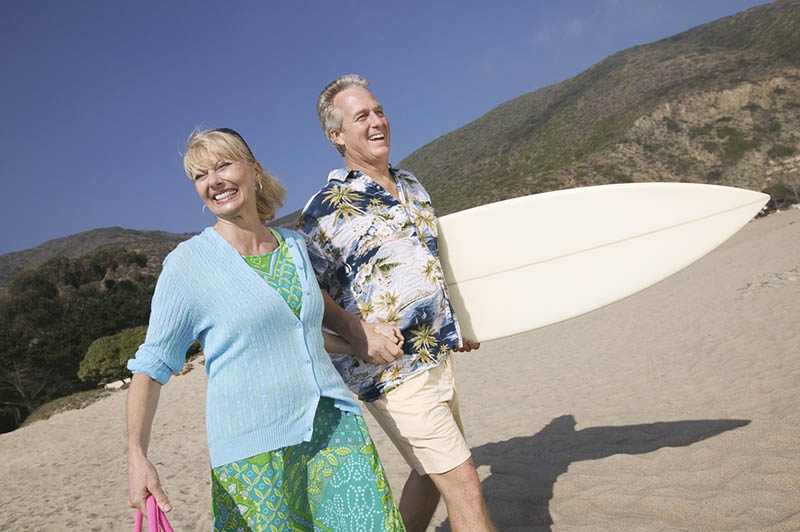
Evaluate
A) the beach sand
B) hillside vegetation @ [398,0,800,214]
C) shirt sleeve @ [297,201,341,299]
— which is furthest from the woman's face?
hillside vegetation @ [398,0,800,214]

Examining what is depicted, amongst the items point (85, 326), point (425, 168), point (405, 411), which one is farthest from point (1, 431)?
point (425, 168)

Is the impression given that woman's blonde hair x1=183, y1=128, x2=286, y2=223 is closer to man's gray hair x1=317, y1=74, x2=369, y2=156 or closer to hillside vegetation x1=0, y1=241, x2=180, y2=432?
man's gray hair x1=317, y1=74, x2=369, y2=156

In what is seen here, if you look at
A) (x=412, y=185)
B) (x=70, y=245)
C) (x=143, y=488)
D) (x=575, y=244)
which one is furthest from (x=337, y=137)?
(x=70, y=245)

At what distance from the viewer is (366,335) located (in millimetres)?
1731

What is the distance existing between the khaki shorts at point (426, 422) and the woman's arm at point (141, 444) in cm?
80

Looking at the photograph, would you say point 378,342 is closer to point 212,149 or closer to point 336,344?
point 336,344

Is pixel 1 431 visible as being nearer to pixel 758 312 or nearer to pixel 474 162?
pixel 758 312

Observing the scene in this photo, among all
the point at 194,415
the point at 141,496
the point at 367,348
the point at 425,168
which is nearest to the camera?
the point at 141,496

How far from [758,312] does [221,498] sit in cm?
765

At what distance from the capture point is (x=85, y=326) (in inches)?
682

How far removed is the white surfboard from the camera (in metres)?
2.85

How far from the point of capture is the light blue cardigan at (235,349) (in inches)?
50.6

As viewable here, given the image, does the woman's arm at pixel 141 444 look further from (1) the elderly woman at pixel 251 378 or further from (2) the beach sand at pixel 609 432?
(2) the beach sand at pixel 609 432

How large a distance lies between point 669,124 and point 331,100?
4058cm
